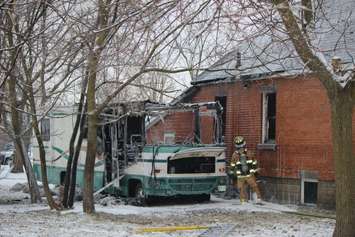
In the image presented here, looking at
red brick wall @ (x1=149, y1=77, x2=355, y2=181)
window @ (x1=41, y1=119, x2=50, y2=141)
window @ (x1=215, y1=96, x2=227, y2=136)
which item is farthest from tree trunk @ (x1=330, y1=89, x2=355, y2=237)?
window @ (x1=41, y1=119, x2=50, y2=141)

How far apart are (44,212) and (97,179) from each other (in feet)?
12.2

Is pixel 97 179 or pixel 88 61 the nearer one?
pixel 88 61

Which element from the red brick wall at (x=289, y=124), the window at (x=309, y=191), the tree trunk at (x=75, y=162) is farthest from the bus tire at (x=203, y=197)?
the tree trunk at (x=75, y=162)

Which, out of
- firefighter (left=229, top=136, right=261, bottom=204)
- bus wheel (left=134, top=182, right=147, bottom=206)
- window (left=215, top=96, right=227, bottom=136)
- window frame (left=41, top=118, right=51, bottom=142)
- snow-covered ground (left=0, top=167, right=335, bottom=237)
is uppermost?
window (left=215, top=96, right=227, bottom=136)

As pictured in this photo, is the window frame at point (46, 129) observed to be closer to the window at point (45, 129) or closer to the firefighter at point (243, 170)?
the window at point (45, 129)

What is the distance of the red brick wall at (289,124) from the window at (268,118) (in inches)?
6.0

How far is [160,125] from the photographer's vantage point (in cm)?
2288

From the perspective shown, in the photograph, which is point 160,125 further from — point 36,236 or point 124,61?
point 36,236

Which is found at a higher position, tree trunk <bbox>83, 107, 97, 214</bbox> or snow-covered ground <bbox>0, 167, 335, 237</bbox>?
tree trunk <bbox>83, 107, 97, 214</bbox>

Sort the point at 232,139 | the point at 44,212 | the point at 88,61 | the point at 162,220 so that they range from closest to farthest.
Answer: the point at 88,61 < the point at 162,220 < the point at 44,212 < the point at 232,139

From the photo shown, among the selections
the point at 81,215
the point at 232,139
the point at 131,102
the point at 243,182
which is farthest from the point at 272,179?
the point at 81,215

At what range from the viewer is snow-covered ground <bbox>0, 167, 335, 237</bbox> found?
11984 mm

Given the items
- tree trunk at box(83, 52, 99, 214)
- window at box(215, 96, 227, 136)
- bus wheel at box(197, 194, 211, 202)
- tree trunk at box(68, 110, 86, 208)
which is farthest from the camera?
window at box(215, 96, 227, 136)

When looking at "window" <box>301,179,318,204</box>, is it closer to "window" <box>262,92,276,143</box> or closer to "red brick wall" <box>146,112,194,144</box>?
"window" <box>262,92,276,143</box>
